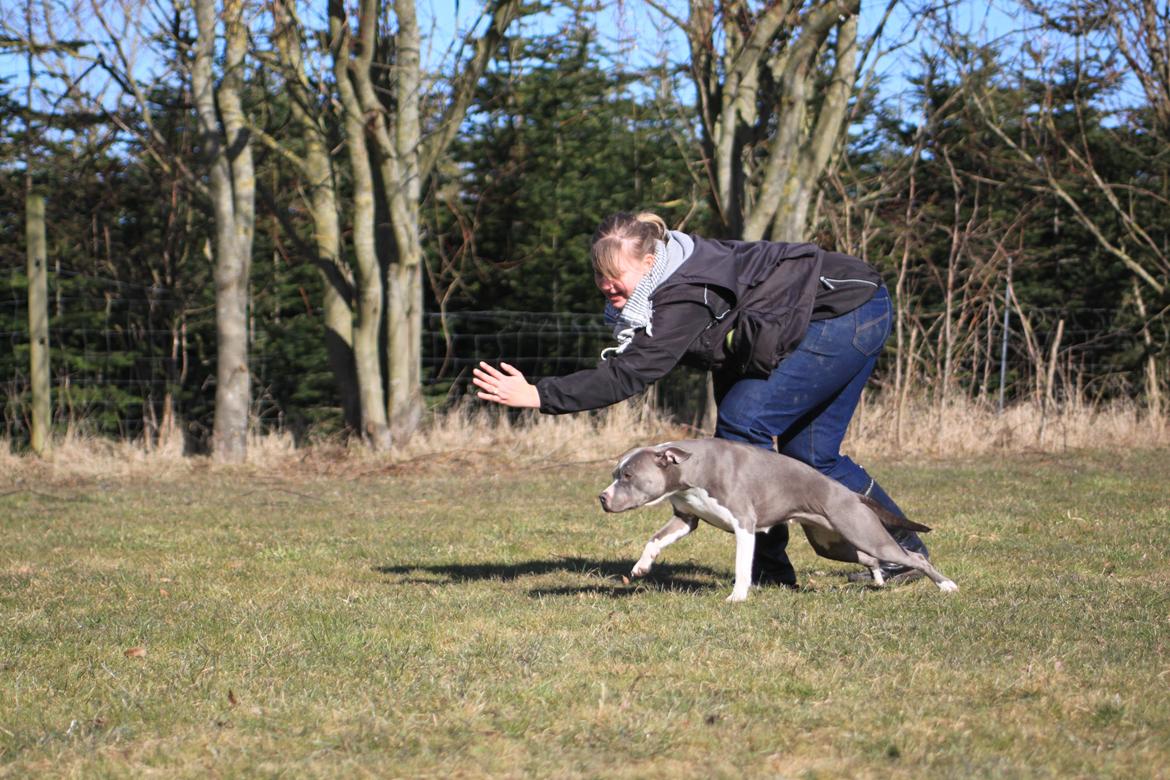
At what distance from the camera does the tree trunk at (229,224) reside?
13625mm

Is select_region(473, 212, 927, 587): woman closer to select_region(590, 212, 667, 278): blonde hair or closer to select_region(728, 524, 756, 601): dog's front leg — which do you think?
select_region(590, 212, 667, 278): blonde hair

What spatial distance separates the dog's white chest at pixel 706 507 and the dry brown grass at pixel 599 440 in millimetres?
7291

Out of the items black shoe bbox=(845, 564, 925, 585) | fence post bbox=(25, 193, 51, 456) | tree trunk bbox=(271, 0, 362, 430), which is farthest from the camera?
tree trunk bbox=(271, 0, 362, 430)

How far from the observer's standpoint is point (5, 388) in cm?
1731

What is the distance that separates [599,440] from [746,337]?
28.0 ft

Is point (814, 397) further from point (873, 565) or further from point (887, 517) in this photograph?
point (873, 565)

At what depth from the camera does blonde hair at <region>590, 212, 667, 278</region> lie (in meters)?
5.61

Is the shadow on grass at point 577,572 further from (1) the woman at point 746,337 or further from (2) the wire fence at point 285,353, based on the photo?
(2) the wire fence at point 285,353

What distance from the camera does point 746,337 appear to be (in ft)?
19.0

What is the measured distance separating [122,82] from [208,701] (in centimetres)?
1077

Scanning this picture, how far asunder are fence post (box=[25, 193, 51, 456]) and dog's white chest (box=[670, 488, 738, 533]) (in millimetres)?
9087

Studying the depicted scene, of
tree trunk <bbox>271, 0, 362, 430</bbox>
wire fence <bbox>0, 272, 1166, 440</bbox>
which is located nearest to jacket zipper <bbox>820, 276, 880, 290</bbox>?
tree trunk <bbox>271, 0, 362, 430</bbox>

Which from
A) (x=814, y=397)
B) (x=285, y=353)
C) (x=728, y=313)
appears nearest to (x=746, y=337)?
(x=728, y=313)

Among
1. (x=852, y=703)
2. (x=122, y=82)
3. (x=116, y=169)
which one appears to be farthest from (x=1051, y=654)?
(x=116, y=169)
